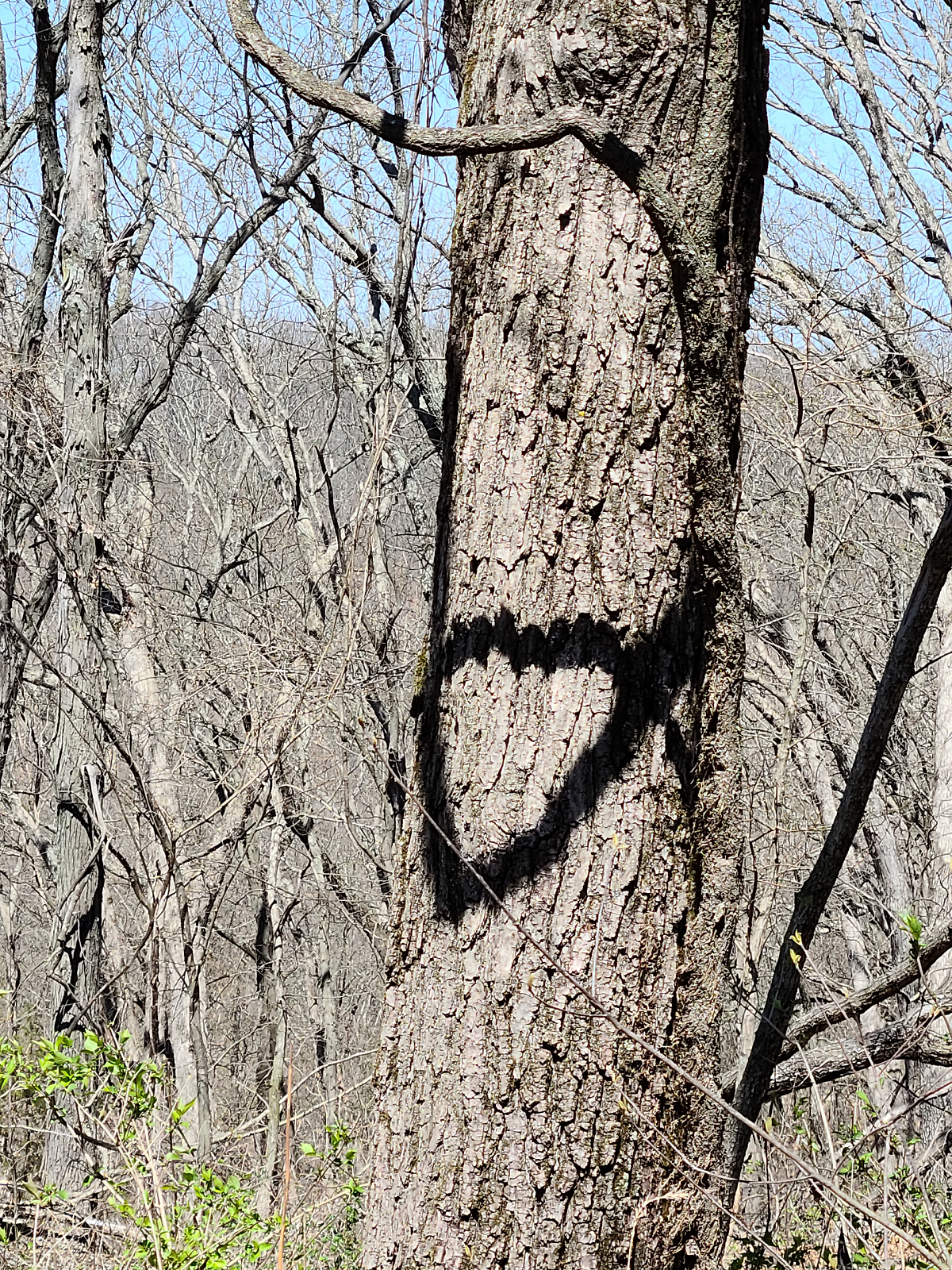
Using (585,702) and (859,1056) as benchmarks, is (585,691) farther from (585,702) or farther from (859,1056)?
(859,1056)

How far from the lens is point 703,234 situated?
159cm

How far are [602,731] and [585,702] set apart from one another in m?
0.05

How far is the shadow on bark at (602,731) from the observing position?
1.61 metres

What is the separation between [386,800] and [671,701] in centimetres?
649

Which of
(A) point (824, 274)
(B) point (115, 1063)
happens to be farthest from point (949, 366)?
(B) point (115, 1063)

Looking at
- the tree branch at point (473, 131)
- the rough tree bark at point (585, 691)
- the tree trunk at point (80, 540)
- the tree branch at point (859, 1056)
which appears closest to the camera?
the tree branch at point (473, 131)

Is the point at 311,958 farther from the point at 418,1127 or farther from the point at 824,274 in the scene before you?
the point at 418,1127

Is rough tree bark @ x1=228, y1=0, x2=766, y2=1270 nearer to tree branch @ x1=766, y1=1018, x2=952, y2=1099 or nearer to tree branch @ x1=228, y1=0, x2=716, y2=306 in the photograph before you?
tree branch @ x1=228, y1=0, x2=716, y2=306

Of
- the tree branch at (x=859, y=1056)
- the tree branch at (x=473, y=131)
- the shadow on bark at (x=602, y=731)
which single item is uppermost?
the tree branch at (x=473, y=131)

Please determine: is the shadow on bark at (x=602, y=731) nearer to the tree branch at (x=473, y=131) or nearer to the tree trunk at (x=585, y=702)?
the tree trunk at (x=585, y=702)

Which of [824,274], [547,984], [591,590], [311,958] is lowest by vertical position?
[311,958]

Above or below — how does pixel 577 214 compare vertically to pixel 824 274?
below

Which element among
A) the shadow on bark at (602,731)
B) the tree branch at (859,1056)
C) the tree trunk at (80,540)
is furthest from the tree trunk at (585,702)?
the tree trunk at (80,540)

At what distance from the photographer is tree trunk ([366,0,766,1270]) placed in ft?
5.16
